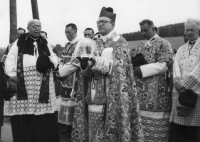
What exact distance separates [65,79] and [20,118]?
1309mm

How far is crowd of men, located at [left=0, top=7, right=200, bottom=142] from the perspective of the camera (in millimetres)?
4230

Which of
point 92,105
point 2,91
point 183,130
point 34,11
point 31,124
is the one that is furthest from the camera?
point 34,11

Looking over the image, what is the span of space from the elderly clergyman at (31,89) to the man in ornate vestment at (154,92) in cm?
161

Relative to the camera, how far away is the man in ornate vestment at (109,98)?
419 centimetres

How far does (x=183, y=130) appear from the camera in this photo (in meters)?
4.98

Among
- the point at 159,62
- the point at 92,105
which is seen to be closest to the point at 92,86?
the point at 92,105

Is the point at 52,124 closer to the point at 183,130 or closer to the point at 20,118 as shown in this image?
the point at 20,118

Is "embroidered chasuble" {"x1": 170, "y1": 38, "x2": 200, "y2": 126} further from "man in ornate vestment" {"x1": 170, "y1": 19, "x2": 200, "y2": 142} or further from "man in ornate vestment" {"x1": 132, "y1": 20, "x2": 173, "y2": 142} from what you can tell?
"man in ornate vestment" {"x1": 132, "y1": 20, "x2": 173, "y2": 142}

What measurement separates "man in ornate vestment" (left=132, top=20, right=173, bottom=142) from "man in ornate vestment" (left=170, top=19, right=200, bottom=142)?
280 millimetres

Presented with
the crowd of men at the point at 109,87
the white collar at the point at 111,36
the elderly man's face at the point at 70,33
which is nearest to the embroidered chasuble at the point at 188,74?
the crowd of men at the point at 109,87

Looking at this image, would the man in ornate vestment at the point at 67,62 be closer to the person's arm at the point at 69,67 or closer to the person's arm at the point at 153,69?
the person's arm at the point at 69,67

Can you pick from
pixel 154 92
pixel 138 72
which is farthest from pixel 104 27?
pixel 154 92

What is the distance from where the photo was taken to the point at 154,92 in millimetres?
5371

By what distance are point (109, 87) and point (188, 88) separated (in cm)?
132
